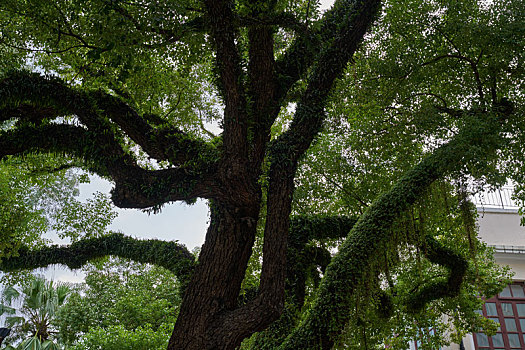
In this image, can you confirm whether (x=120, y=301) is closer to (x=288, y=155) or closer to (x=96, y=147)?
(x=96, y=147)

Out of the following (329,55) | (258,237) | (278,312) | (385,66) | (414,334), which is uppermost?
(385,66)

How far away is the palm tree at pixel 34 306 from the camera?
613 inches

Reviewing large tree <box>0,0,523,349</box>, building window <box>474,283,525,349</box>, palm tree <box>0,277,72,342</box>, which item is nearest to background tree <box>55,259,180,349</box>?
palm tree <box>0,277,72,342</box>

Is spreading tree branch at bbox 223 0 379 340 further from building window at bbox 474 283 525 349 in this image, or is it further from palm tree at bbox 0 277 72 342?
palm tree at bbox 0 277 72 342

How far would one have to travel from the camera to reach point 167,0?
14.6 feet

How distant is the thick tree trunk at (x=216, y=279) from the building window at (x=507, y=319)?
32.1 ft

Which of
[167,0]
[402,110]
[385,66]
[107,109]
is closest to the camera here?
[167,0]

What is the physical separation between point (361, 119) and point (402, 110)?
74 cm

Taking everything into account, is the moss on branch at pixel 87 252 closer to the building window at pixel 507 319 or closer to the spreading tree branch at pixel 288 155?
the spreading tree branch at pixel 288 155

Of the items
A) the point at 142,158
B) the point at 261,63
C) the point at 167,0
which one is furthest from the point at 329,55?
the point at 142,158

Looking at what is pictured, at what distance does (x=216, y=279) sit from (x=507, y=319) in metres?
10.7

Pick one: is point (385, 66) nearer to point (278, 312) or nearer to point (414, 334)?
point (278, 312)

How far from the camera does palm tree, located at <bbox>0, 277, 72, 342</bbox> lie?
1558 cm

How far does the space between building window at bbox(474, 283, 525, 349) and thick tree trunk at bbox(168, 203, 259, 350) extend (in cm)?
978
